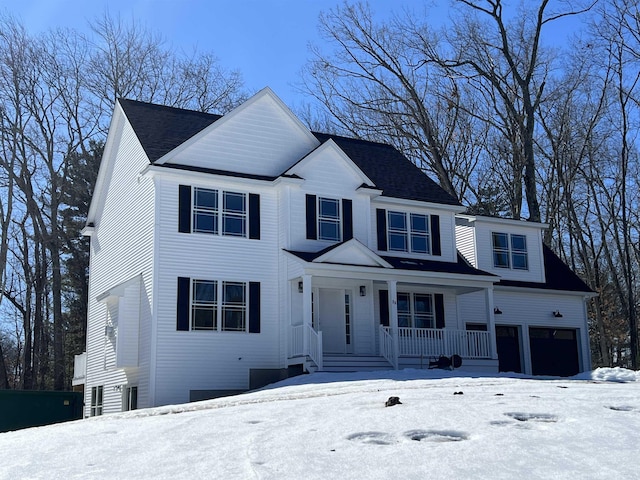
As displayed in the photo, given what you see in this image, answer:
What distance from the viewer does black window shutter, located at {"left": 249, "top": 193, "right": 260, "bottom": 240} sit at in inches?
787

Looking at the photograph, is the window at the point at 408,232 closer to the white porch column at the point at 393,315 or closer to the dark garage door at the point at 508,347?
the white porch column at the point at 393,315

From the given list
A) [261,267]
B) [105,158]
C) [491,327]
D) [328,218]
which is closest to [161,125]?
[105,158]

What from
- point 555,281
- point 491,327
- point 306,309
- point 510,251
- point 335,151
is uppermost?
point 335,151

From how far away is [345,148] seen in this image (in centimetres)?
2566

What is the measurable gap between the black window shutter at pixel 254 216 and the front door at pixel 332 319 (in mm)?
2401

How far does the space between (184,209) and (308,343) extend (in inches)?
184

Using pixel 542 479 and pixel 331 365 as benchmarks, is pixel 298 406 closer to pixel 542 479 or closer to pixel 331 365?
pixel 542 479

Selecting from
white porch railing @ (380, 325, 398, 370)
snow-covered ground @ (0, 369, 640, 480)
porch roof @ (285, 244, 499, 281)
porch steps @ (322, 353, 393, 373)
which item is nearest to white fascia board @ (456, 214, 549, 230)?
porch roof @ (285, 244, 499, 281)

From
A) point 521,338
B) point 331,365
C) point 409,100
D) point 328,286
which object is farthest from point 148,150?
point 409,100

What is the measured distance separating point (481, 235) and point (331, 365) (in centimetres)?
884

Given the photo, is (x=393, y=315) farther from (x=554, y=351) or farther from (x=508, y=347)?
(x=554, y=351)

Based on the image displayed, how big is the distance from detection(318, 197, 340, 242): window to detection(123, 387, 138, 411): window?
6.36 m

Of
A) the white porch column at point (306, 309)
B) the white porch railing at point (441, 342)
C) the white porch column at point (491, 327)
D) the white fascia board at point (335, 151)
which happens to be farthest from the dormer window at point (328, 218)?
the white porch column at point (491, 327)

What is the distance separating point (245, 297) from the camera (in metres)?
19.5
